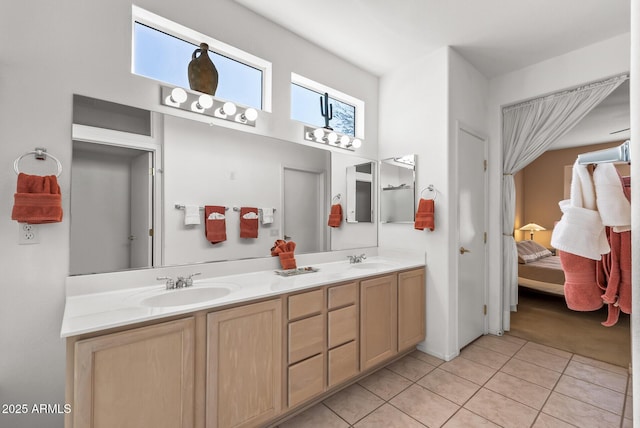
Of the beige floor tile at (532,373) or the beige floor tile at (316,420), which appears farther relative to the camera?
the beige floor tile at (532,373)

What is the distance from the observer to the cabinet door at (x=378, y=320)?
7.23 feet

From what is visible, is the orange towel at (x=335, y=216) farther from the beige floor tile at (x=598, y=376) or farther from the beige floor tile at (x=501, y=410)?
the beige floor tile at (x=598, y=376)

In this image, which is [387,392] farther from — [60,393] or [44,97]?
[44,97]

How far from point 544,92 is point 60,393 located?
4343mm

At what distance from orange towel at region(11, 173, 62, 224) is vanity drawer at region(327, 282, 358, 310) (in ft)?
5.13

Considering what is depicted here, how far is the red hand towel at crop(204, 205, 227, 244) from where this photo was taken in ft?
6.63

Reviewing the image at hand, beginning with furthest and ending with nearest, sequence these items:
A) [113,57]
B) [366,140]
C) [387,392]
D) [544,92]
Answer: [366,140] → [544,92] → [387,392] → [113,57]

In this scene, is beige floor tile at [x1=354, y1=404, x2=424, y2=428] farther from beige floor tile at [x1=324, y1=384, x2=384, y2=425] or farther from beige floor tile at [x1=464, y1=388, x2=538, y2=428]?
beige floor tile at [x1=464, y1=388, x2=538, y2=428]

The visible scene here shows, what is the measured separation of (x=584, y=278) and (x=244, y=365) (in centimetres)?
151

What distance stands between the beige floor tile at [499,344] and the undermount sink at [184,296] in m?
2.60

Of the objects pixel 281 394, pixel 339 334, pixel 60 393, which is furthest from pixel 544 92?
pixel 60 393

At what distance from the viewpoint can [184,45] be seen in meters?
2.09

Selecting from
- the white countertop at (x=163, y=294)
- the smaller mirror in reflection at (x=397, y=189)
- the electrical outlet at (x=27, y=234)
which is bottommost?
the white countertop at (x=163, y=294)

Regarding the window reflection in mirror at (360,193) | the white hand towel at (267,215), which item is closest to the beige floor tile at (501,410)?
the window reflection in mirror at (360,193)
